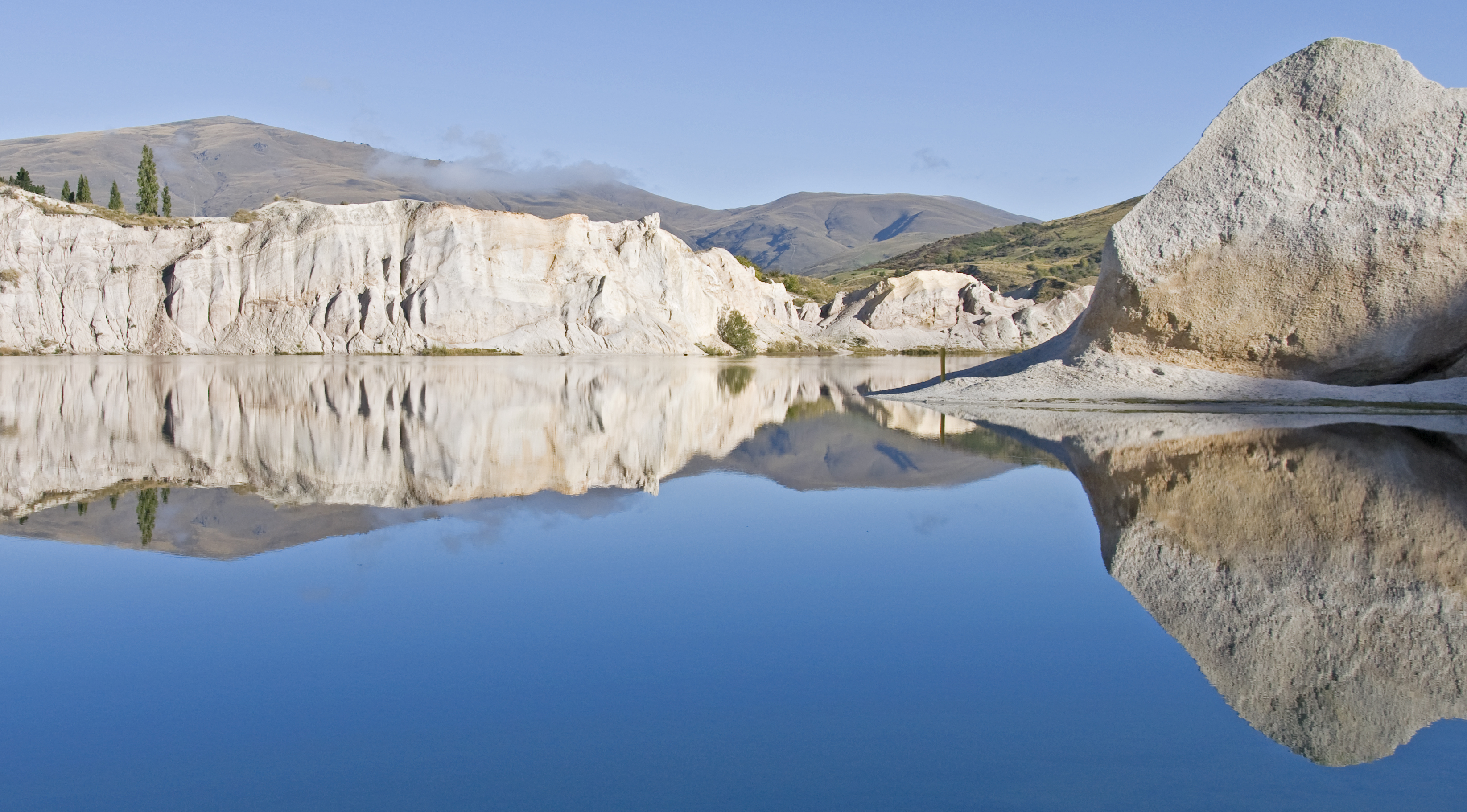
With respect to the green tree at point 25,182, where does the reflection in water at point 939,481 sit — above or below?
below

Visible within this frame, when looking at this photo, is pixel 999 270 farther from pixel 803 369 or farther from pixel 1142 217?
pixel 1142 217

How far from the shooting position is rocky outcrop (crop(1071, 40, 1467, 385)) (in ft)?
78.6

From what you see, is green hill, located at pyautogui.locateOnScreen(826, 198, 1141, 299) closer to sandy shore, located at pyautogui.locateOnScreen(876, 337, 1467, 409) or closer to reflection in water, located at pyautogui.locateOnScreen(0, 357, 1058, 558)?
sandy shore, located at pyautogui.locateOnScreen(876, 337, 1467, 409)

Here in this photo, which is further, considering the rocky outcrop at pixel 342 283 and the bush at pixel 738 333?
the bush at pixel 738 333

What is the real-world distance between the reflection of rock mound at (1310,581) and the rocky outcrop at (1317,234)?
12566 mm

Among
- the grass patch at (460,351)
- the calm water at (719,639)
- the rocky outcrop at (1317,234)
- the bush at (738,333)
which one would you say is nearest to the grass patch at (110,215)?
the grass patch at (460,351)

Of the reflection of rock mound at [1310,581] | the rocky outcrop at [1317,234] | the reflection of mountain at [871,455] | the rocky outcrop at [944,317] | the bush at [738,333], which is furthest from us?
the rocky outcrop at [944,317]

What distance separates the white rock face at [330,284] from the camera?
6041cm

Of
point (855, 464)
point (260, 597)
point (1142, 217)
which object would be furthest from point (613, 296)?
point (260, 597)

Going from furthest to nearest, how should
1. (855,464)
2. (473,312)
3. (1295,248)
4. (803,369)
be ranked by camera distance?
(473,312) → (803,369) → (1295,248) → (855,464)

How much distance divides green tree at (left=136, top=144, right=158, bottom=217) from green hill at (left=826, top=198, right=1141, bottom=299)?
81.4 metres

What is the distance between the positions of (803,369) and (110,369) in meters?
30.0

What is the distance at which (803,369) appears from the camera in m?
52.1

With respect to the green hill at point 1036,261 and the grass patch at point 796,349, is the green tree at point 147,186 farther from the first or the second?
the green hill at point 1036,261
